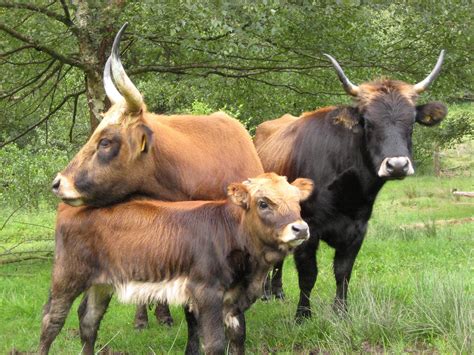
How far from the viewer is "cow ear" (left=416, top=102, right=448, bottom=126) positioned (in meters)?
7.02

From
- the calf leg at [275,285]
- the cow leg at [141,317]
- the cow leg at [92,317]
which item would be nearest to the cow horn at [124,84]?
the cow leg at [92,317]

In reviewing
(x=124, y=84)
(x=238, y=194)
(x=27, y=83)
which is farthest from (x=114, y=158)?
(x=27, y=83)

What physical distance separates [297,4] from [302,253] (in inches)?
143

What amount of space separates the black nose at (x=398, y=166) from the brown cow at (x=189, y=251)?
3.43 ft

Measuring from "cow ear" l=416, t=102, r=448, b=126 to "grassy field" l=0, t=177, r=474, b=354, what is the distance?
1545 mm

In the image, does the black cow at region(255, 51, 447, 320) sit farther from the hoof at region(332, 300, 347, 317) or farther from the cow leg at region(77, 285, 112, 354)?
the cow leg at region(77, 285, 112, 354)

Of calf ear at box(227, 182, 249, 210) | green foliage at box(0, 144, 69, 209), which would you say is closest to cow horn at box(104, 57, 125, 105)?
calf ear at box(227, 182, 249, 210)

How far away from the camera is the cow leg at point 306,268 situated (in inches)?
280

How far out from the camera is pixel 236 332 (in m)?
5.43

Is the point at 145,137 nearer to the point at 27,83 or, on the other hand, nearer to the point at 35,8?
the point at 35,8

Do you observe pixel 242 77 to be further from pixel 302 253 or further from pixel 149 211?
pixel 149 211

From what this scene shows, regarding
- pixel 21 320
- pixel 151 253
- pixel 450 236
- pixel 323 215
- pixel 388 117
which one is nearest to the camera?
pixel 151 253

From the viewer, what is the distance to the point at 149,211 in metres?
5.54

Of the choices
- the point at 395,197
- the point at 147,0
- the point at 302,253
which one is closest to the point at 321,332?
the point at 302,253
